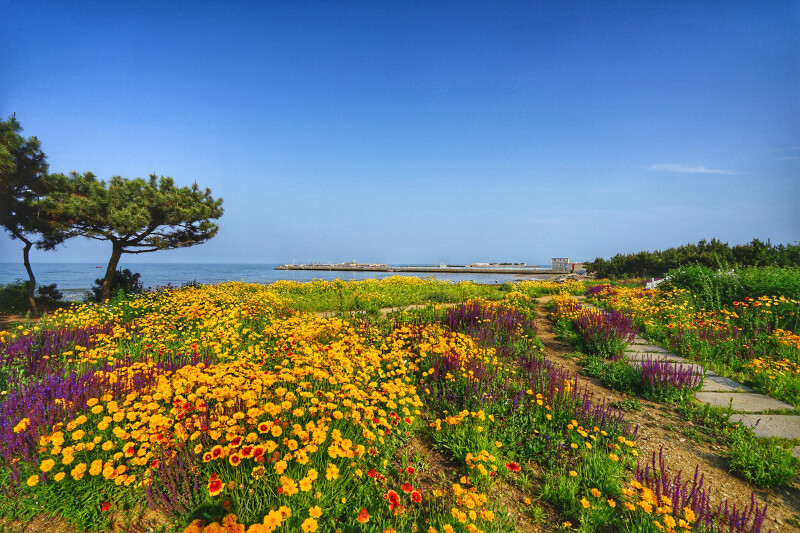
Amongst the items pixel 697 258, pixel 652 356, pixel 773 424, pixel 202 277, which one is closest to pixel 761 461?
pixel 773 424

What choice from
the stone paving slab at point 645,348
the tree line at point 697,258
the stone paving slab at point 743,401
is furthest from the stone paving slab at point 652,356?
the tree line at point 697,258

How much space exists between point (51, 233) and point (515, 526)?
61.4ft

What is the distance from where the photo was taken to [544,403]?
4.21 meters

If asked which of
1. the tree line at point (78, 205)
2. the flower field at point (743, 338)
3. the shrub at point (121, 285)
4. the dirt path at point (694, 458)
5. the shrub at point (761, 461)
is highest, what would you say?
the tree line at point (78, 205)

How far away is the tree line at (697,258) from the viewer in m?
19.4

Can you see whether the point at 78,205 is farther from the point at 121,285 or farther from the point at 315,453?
the point at 315,453

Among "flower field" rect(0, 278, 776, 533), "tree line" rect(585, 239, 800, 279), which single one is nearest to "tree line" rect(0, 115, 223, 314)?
"flower field" rect(0, 278, 776, 533)

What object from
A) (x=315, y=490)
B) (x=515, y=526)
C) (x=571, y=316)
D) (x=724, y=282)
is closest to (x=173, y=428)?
(x=315, y=490)

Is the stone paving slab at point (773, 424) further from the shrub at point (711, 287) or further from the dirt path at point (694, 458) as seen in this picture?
the shrub at point (711, 287)

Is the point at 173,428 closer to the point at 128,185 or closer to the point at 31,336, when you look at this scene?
the point at 31,336

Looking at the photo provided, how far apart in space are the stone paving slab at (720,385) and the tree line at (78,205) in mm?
18038

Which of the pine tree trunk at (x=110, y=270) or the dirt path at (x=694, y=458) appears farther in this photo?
the pine tree trunk at (x=110, y=270)

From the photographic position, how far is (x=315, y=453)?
2740mm

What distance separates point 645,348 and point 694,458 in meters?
4.22
